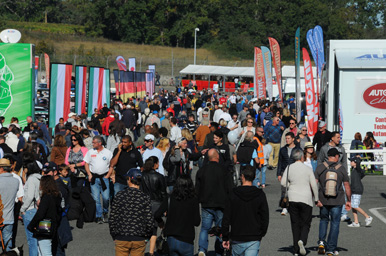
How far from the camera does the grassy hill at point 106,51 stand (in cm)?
7706

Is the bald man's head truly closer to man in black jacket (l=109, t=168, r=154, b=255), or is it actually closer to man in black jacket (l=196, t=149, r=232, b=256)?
man in black jacket (l=196, t=149, r=232, b=256)

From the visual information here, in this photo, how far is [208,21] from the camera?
101m

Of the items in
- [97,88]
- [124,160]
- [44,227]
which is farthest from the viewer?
[97,88]

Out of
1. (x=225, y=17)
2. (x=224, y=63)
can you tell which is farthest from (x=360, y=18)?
(x=224, y=63)

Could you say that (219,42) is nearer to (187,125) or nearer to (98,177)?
(187,125)

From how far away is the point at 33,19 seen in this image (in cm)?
10900

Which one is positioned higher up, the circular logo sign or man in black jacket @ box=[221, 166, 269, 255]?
the circular logo sign

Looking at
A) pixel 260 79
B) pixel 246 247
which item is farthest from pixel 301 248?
pixel 260 79

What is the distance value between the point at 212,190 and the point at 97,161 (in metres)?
3.67

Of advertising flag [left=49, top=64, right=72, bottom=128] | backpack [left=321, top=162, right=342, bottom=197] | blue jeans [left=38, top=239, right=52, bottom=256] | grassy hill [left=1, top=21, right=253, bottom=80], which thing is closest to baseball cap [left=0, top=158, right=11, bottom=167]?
blue jeans [left=38, top=239, right=52, bottom=256]

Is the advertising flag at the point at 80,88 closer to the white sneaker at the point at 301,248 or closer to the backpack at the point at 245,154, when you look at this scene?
the backpack at the point at 245,154

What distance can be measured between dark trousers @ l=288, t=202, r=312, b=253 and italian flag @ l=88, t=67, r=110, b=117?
739 inches

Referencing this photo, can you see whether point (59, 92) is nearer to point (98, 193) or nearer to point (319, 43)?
point (319, 43)

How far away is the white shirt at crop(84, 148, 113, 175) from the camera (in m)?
13.3
